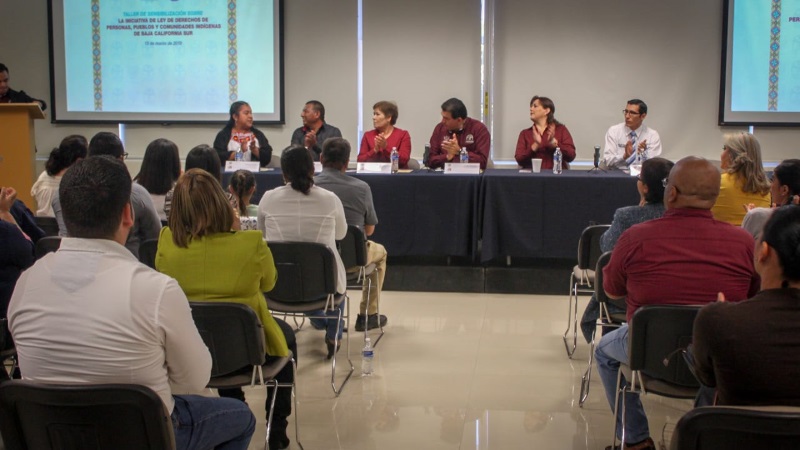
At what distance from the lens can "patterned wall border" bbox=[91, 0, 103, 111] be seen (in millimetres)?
8031

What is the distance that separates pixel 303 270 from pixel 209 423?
169 centimetres

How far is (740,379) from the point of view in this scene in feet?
6.40

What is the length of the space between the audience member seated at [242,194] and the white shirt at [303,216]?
0.29 feet

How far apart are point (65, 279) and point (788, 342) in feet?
5.09

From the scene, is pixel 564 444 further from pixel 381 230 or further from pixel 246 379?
pixel 381 230

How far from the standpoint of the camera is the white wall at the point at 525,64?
7.76 m

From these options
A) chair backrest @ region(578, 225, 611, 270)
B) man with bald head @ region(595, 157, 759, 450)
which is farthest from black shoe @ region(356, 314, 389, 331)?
man with bald head @ region(595, 157, 759, 450)

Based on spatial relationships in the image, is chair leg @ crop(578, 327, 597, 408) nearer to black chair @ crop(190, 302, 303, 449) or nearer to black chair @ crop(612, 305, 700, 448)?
black chair @ crop(612, 305, 700, 448)

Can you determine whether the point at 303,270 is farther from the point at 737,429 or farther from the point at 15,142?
the point at 15,142

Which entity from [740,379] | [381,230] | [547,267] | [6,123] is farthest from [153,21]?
[740,379]

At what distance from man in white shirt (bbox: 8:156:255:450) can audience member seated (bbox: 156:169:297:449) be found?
0.86m

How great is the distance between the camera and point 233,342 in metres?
2.77

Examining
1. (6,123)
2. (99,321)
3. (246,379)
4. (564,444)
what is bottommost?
(564,444)

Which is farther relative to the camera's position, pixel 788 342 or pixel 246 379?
pixel 246 379
